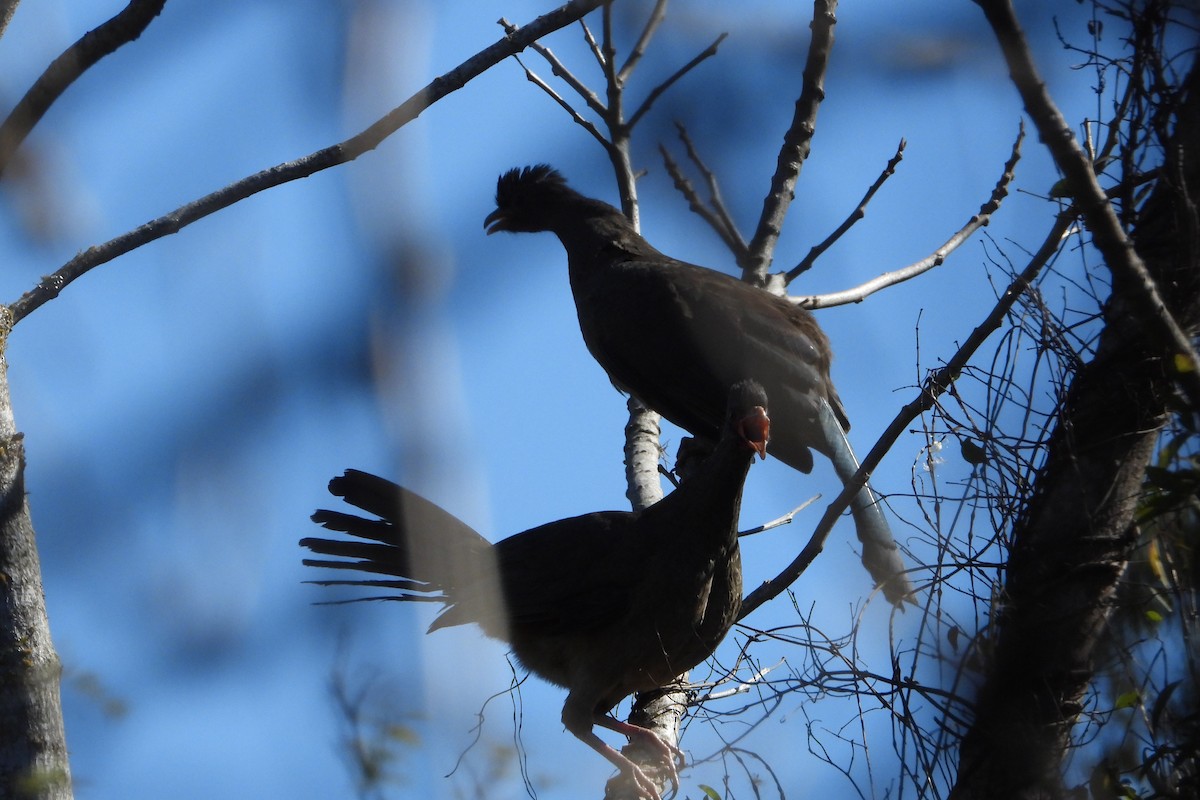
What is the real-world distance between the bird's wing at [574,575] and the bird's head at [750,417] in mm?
593

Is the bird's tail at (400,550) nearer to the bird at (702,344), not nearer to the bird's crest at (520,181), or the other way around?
the bird at (702,344)

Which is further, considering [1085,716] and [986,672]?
[1085,716]

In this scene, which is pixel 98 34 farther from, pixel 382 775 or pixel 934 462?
pixel 934 462

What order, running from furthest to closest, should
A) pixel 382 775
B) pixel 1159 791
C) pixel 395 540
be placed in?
pixel 395 540, pixel 1159 791, pixel 382 775

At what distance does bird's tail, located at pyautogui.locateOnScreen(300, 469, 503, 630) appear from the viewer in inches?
178

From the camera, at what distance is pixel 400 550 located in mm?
5008

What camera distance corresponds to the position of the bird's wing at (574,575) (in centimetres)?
473

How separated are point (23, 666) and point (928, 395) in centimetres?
250

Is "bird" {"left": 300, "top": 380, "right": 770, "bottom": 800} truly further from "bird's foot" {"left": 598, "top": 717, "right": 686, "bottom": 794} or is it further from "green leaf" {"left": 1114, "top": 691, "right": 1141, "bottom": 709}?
"green leaf" {"left": 1114, "top": 691, "right": 1141, "bottom": 709}

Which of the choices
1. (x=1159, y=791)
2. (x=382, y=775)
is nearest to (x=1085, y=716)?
(x=1159, y=791)

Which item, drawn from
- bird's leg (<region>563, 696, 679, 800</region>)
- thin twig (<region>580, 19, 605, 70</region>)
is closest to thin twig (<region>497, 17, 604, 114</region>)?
thin twig (<region>580, 19, 605, 70</region>)

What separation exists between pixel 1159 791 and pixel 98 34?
9.12 feet

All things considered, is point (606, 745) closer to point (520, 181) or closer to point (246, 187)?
point (246, 187)

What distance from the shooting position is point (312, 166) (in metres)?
3.11
